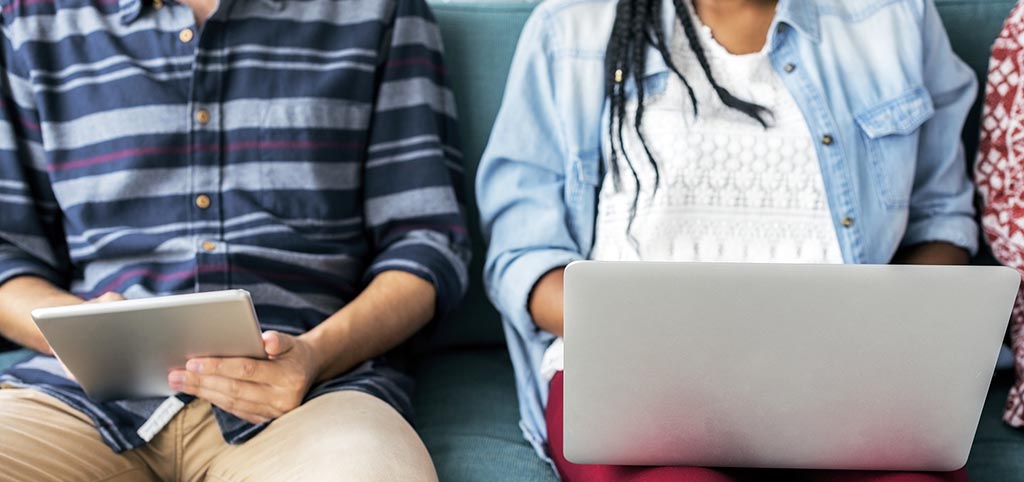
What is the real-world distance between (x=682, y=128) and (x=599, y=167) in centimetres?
12

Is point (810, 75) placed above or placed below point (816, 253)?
above

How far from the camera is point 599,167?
1.20m

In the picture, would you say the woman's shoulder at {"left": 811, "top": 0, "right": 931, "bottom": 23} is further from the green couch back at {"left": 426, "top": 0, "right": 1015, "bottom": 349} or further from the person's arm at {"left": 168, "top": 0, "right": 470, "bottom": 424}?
the person's arm at {"left": 168, "top": 0, "right": 470, "bottom": 424}

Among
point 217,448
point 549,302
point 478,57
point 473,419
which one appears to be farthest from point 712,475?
point 478,57

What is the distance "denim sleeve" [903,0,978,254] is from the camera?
1220 mm

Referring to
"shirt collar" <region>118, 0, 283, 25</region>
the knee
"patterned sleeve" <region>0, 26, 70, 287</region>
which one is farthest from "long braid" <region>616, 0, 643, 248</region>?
"patterned sleeve" <region>0, 26, 70, 287</region>

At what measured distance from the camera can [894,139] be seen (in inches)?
46.3

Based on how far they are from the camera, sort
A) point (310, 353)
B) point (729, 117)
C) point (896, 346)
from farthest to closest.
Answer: point (729, 117) < point (310, 353) < point (896, 346)

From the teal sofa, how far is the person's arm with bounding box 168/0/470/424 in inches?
3.1

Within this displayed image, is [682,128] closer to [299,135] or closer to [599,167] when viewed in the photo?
[599,167]

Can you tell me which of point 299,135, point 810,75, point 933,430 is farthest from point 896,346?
point 299,135

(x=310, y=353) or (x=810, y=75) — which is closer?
(x=310, y=353)

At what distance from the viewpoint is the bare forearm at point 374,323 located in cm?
109

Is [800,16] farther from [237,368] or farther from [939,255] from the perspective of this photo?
[237,368]
